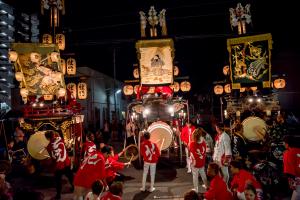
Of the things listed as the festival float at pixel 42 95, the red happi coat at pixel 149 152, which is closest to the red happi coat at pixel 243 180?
the red happi coat at pixel 149 152

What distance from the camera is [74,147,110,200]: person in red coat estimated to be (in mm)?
7273

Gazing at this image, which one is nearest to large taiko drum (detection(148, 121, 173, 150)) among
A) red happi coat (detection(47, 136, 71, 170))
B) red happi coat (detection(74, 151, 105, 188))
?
red happi coat (detection(47, 136, 71, 170))

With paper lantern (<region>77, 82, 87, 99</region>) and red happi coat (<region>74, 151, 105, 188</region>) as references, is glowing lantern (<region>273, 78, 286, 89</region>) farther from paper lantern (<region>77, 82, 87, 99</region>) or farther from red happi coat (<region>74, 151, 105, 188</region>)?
red happi coat (<region>74, 151, 105, 188</region>)

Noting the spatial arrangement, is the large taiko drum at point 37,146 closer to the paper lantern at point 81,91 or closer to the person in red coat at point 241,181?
the paper lantern at point 81,91

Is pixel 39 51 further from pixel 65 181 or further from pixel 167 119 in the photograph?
Answer: pixel 167 119

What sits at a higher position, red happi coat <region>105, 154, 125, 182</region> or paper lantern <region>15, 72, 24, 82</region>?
paper lantern <region>15, 72, 24, 82</region>

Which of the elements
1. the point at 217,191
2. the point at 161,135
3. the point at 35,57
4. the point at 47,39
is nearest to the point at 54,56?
the point at 35,57

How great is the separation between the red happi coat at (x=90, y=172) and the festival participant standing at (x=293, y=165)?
4340 mm

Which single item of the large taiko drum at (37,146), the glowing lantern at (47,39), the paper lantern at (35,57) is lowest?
the large taiko drum at (37,146)

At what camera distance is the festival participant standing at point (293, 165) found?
6.31 m

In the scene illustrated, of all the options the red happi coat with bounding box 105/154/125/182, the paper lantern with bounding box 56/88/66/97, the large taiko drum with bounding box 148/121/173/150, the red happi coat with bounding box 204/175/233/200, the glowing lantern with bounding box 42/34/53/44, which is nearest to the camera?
the red happi coat with bounding box 204/175/233/200

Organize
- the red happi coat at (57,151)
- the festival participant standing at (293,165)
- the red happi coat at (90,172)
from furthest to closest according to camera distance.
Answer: the red happi coat at (57,151) → the red happi coat at (90,172) → the festival participant standing at (293,165)

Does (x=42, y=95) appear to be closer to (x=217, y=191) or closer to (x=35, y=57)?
(x=35, y=57)

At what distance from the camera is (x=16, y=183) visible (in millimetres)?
12742
